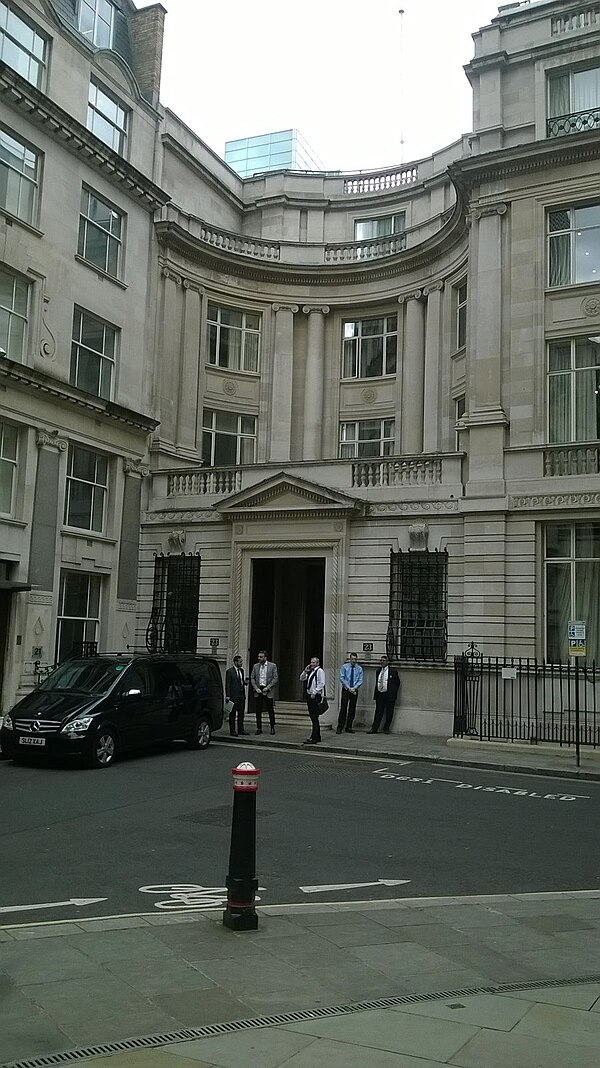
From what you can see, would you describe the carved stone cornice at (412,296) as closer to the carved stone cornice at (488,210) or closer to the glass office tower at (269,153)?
the carved stone cornice at (488,210)

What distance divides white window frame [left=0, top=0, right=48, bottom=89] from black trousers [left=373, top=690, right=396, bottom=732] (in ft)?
57.2

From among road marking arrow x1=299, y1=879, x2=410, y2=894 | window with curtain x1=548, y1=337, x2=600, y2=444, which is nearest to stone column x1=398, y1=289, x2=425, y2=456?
window with curtain x1=548, y1=337, x2=600, y2=444

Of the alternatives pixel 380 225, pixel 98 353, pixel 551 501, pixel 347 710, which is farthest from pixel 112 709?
pixel 380 225

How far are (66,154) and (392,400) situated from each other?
12.3 metres

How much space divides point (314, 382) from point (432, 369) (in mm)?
4269

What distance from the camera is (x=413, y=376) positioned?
29.2m

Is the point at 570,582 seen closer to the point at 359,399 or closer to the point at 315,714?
the point at 315,714

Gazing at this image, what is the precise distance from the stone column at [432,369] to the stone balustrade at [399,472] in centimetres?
486

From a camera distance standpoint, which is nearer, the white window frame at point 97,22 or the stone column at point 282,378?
the white window frame at point 97,22

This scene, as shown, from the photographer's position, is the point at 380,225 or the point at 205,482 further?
the point at 380,225

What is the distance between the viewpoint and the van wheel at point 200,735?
18.3m

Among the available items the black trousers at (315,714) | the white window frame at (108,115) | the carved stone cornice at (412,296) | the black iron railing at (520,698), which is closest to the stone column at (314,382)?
the carved stone cornice at (412,296)

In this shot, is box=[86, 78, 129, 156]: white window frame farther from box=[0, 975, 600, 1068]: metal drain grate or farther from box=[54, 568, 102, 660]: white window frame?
box=[0, 975, 600, 1068]: metal drain grate

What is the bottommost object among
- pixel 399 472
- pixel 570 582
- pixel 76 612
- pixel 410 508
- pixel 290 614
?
pixel 76 612
